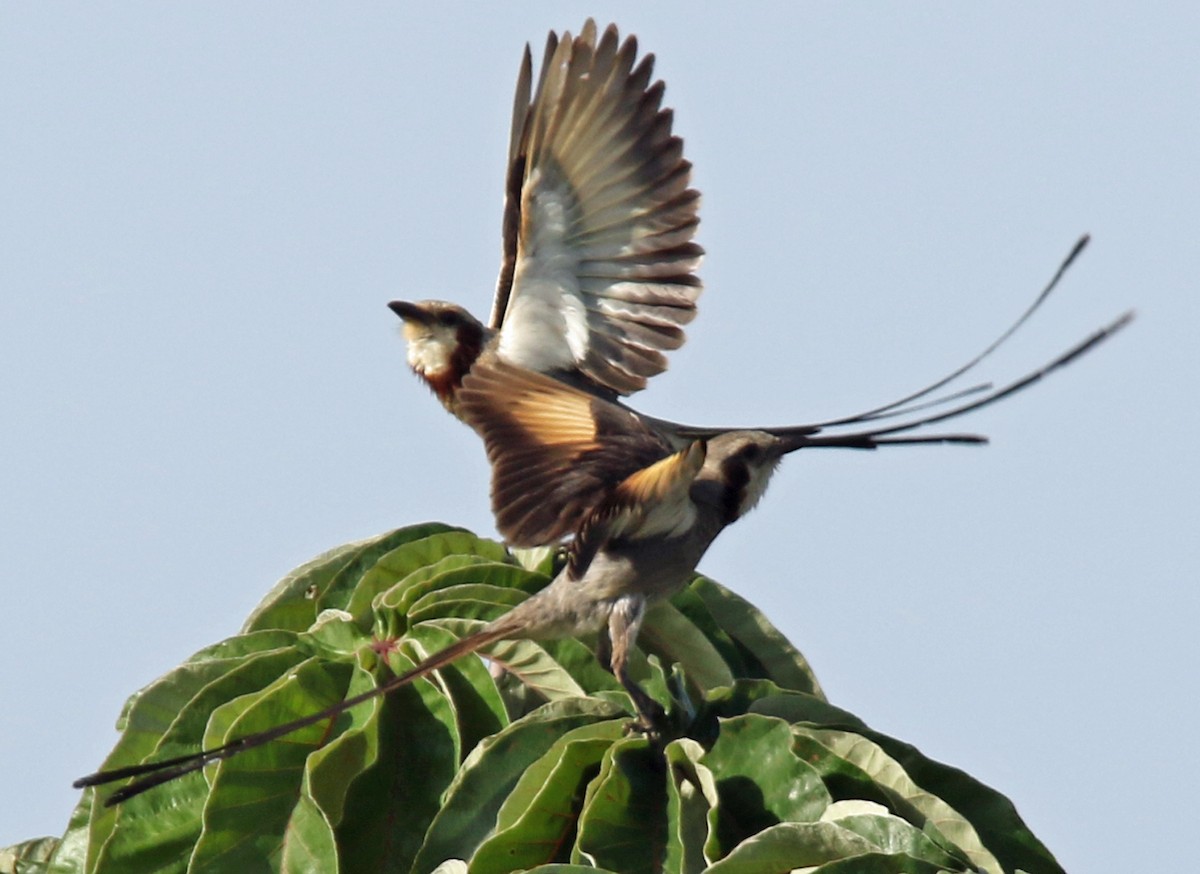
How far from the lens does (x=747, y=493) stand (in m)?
4.63

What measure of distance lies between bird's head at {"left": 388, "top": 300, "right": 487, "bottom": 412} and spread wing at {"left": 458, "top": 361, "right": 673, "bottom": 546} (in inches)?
95.1

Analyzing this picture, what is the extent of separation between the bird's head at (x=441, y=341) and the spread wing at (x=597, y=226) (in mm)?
192

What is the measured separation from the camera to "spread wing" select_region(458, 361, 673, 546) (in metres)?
4.01

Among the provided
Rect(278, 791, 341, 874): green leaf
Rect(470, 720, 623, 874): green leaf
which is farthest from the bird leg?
Rect(278, 791, 341, 874): green leaf

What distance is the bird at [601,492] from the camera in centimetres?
398

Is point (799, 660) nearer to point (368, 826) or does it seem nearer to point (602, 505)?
point (602, 505)

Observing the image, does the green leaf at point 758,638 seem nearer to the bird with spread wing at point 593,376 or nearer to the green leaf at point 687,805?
the bird with spread wing at point 593,376

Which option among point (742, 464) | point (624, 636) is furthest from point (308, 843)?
point (742, 464)

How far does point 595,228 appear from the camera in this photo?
624 centimetres

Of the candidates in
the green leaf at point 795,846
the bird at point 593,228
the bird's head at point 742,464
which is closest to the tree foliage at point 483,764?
the green leaf at point 795,846

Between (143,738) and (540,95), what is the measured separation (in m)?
2.82

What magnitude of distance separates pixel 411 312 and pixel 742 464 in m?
2.62

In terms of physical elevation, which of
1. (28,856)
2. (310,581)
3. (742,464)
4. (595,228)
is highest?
(595,228)

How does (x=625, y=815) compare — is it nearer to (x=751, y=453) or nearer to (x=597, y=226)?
(x=751, y=453)
